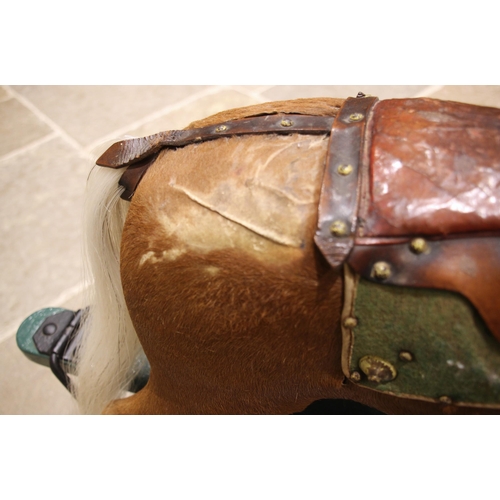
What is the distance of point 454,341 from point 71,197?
1.60 meters

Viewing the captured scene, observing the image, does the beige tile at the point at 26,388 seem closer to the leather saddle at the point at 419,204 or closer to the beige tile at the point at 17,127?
the beige tile at the point at 17,127

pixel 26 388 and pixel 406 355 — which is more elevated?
pixel 406 355

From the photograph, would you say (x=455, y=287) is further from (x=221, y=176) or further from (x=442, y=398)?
(x=221, y=176)

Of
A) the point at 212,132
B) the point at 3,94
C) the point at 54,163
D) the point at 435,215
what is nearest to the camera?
the point at 435,215

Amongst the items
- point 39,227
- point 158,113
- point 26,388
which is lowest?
point 26,388

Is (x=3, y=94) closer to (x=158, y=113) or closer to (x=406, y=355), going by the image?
(x=158, y=113)

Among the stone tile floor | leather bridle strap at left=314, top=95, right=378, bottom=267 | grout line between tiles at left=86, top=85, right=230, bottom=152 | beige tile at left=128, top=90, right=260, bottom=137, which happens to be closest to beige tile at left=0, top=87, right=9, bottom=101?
the stone tile floor

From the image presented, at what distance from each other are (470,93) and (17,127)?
1879 mm

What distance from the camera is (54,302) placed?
62.0 inches

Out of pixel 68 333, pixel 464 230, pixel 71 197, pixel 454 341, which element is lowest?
pixel 68 333

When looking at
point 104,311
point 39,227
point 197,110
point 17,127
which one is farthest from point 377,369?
point 17,127

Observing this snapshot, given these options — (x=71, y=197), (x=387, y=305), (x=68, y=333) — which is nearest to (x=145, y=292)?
(x=387, y=305)

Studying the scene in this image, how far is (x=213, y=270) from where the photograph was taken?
0.63m

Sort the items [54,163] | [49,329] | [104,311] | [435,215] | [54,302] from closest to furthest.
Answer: [435,215]
[104,311]
[49,329]
[54,302]
[54,163]
